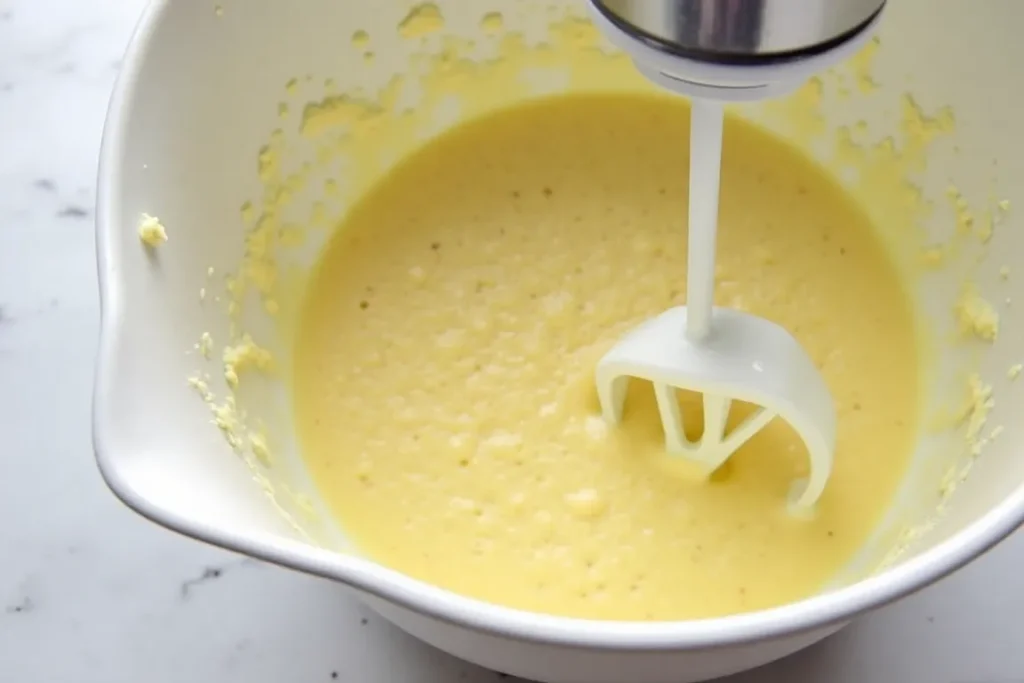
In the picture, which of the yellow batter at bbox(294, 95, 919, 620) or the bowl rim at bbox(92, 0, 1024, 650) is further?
the yellow batter at bbox(294, 95, 919, 620)

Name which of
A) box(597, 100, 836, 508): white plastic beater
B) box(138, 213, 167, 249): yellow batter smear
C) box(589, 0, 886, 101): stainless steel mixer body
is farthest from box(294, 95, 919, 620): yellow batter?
box(589, 0, 886, 101): stainless steel mixer body

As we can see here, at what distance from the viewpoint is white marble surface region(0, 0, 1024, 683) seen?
781 millimetres

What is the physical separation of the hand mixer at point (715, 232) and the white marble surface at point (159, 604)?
15cm

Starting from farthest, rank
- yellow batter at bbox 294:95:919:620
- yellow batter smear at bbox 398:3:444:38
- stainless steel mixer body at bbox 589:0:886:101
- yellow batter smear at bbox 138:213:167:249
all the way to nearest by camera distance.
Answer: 1. yellow batter smear at bbox 398:3:444:38
2. yellow batter at bbox 294:95:919:620
3. yellow batter smear at bbox 138:213:167:249
4. stainless steel mixer body at bbox 589:0:886:101

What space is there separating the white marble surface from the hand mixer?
0.49ft

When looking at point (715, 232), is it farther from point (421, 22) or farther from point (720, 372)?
point (421, 22)

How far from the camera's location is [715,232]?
817 mm

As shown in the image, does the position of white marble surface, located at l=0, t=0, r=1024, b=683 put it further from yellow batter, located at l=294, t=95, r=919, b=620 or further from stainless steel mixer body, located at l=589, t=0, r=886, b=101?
stainless steel mixer body, located at l=589, t=0, r=886, b=101

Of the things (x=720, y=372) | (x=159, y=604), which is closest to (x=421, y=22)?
(x=720, y=372)

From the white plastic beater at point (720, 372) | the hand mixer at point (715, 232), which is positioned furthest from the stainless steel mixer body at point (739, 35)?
the white plastic beater at point (720, 372)

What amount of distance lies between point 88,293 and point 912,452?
77 centimetres

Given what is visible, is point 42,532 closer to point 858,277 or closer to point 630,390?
point 630,390

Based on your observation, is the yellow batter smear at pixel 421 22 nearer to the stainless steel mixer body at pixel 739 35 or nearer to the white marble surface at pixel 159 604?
the white marble surface at pixel 159 604

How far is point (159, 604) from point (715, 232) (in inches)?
20.3
